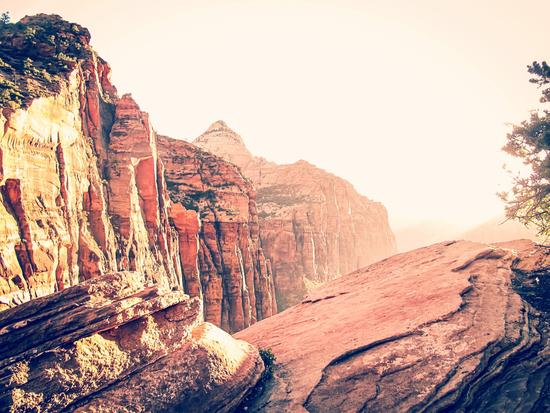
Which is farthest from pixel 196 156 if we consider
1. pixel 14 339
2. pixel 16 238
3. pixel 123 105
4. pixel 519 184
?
pixel 14 339

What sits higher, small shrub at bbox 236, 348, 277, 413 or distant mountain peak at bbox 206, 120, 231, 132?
distant mountain peak at bbox 206, 120, 231, 132

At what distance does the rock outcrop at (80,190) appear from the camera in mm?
25000

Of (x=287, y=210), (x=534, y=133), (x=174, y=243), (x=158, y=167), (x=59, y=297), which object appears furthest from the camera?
(x=287, y=210)

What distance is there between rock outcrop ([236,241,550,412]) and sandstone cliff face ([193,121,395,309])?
263 ft

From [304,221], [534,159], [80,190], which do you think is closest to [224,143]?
[304,221]

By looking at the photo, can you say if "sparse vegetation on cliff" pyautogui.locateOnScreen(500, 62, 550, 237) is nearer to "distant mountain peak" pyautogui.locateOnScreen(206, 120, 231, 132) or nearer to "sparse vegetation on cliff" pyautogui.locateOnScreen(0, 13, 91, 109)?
"sparse vegetation on cliff" pyautogui.locateOnScreen(0, 13, 91, 109)

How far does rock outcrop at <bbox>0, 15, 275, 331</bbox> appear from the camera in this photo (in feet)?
82.0

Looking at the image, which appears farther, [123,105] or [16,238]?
[123,105]

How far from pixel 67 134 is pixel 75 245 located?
10099 mm

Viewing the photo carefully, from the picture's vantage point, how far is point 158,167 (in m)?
53.2

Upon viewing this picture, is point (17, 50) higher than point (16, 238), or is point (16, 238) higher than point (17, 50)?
point (17, 50)

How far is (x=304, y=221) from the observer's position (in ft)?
395

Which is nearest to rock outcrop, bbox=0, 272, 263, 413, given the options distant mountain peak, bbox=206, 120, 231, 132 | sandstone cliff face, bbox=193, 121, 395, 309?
sandstone cliff face, bbox=193, 121, 395, 309

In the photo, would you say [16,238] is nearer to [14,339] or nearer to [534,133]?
[14,339]
